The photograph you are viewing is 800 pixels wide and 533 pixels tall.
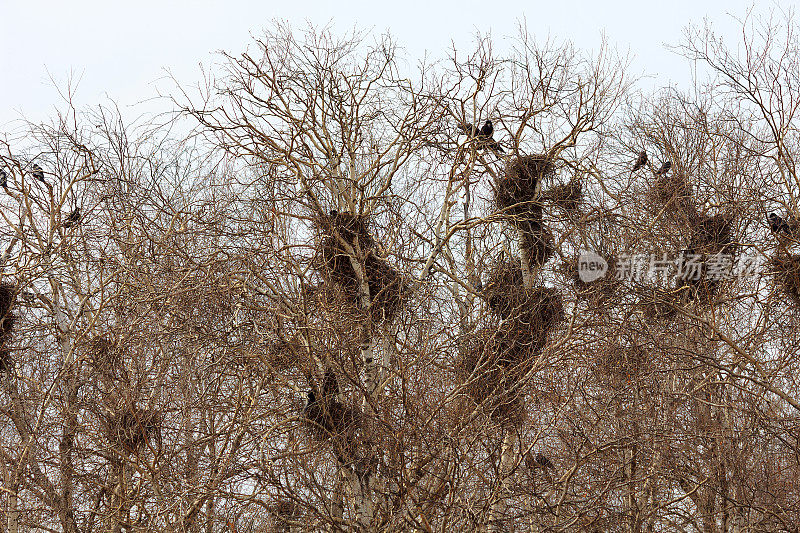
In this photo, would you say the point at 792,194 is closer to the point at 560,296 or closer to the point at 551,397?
the point at 560,296

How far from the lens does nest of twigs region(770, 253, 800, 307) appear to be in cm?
902

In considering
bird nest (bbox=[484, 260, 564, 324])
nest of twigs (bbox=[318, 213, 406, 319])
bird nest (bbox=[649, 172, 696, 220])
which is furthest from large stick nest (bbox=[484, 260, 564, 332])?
bird nest (bbox=[649, 172, 696, 220])

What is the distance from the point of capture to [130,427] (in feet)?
31.1

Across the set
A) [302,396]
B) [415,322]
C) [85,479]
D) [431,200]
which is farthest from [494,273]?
[85,479]

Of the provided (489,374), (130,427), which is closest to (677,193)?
(489,374)

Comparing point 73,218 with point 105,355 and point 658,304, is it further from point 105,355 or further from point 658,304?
point 658,304

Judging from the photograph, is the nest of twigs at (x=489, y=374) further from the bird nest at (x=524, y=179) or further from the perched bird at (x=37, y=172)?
the perched bird at (x=37, y=172)

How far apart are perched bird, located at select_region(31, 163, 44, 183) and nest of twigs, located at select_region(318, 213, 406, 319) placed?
174 inches

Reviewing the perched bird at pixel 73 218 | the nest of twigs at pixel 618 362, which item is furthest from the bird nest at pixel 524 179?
the perched bird at pixel 73 218

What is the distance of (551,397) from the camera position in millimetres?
8445

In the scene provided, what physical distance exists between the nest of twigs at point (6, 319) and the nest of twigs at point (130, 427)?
6.16 ft

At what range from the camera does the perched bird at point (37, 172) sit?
10727 mm

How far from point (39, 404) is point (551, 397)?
692 cm

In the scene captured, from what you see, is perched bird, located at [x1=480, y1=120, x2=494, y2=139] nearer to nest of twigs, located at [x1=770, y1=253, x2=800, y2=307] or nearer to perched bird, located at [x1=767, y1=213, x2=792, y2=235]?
perched bird, located at [x1=767, y1=213, x2=792, y2=235]
